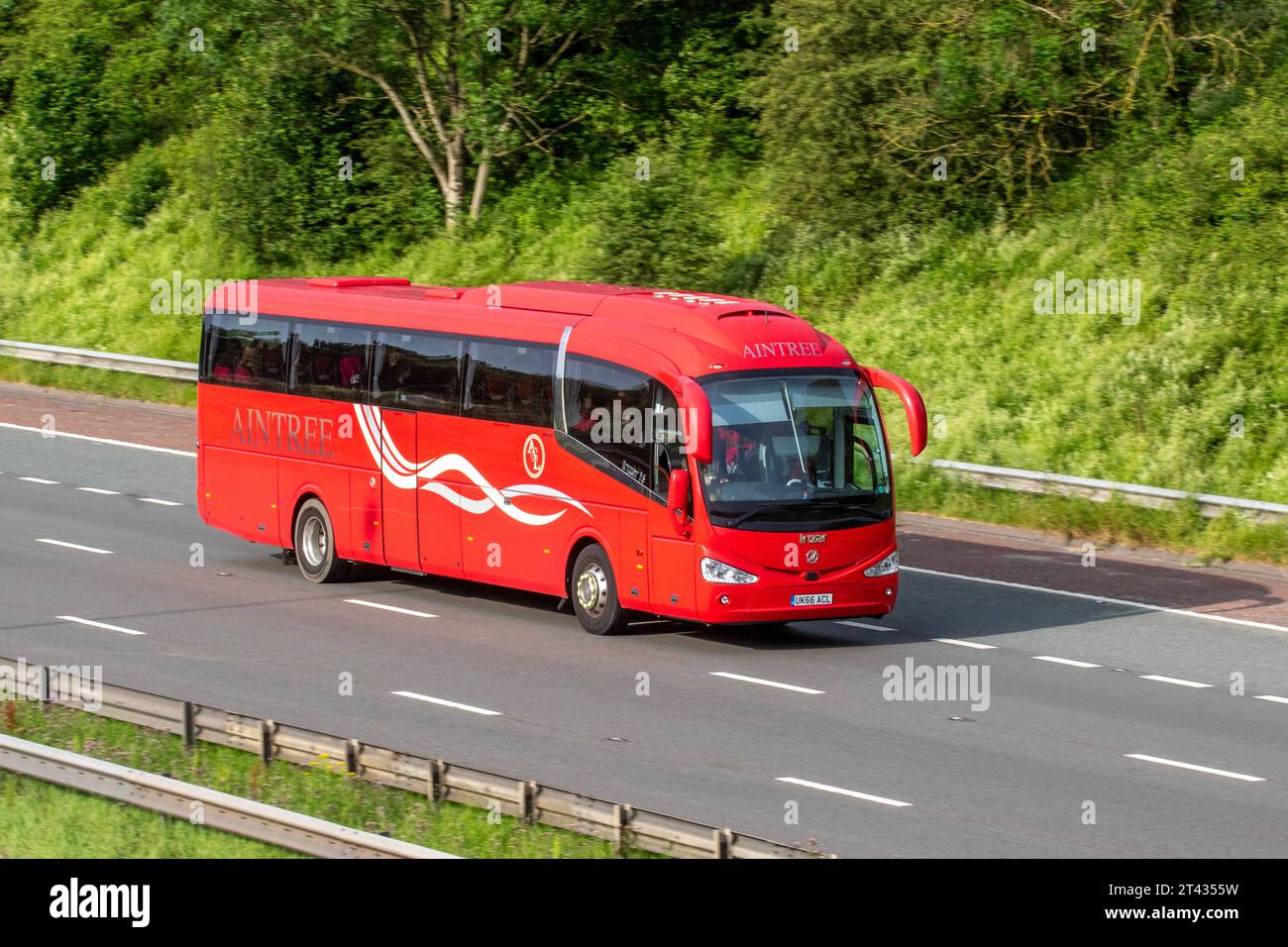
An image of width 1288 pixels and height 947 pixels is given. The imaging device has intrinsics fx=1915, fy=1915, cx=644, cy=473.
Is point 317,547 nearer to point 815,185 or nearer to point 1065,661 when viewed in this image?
point 1065,661

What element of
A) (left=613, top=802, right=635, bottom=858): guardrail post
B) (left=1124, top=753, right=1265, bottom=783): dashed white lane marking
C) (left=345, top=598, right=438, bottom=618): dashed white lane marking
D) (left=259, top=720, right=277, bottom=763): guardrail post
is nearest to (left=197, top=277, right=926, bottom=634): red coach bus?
(left=345, top=598, right=438, bottom=618): dashed white lane marking

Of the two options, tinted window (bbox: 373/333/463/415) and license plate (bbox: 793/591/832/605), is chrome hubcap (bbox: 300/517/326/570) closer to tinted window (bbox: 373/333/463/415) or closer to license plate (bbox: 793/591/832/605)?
tinted window (bbox: 373/333/463/415)

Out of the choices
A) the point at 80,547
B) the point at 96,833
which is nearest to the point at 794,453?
the point at 96,833

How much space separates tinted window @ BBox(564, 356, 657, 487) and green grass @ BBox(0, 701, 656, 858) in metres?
5.81

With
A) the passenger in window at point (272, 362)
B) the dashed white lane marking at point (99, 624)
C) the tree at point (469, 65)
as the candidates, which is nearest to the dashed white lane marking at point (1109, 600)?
the passenger in window at point (272, 362)

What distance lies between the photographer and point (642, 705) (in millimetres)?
14820

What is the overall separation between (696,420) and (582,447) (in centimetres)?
173

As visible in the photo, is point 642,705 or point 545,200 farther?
point 545,200

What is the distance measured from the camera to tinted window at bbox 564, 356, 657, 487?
672 inches

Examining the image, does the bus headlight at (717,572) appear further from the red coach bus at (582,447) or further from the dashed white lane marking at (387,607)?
the dashed white lane marking at (387,607)

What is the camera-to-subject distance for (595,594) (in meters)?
17.7

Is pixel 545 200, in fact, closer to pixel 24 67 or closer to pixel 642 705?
pixel 24 67
